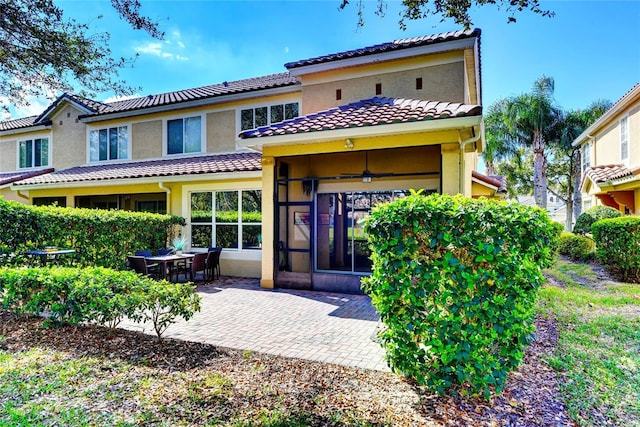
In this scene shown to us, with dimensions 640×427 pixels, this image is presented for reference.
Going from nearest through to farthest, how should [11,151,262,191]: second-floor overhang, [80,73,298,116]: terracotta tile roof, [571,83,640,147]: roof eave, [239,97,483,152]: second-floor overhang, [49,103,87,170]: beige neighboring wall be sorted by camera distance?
1. [239,97,483,152]: second-floor overhang
2. [11,151,262,191]: second-floor overhang
3. [80,73,298,116]: terracotta tile roof
4. [571,83,640,147]: roof eave
5. [49,103,87,170]: beige neighboring wall

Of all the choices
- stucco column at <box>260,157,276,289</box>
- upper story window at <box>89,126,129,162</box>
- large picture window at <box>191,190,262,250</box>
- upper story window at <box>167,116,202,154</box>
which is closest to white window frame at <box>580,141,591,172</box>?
large picture window at <box>191,190,262,250</box>

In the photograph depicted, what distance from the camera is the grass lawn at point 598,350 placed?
4078 millimetres

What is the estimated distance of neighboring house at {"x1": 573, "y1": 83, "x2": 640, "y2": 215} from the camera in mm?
15938

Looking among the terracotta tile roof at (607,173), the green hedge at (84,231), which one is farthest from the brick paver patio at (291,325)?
the terracotta tile roof at (607,173)

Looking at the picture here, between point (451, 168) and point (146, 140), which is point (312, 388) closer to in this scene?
point (451, 168)

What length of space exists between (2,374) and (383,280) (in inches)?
195

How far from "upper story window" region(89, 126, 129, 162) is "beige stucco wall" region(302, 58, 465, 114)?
9.66 meters

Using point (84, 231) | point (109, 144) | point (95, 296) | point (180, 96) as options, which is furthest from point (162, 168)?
point (95, 296)

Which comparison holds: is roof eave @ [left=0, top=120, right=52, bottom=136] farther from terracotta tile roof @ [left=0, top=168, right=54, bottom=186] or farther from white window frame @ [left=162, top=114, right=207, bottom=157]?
white window frame @ [left=162, top=114, right=207, bottom=157]

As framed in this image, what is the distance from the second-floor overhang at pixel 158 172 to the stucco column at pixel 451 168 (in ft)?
19.5

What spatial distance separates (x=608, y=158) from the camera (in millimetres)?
20656

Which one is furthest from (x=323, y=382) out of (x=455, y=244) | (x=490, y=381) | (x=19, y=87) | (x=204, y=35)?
(x=204, y=35)

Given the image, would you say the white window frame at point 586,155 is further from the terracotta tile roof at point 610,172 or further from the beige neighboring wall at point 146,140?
the beige neighboring wall at point 146,140

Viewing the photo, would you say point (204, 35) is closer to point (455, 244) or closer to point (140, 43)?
point (140, 43)
